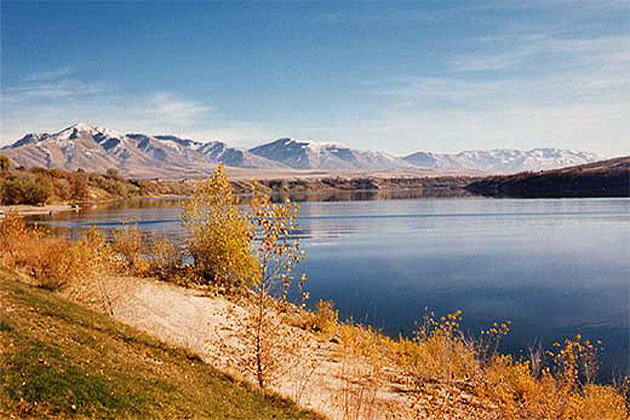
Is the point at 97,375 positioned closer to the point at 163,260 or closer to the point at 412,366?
the point at 412,366

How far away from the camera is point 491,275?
2767cm

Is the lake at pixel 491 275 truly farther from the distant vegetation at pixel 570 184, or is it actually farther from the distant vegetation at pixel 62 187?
the distant vegetation at pixel 570 184

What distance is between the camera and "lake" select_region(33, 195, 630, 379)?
19891 mm

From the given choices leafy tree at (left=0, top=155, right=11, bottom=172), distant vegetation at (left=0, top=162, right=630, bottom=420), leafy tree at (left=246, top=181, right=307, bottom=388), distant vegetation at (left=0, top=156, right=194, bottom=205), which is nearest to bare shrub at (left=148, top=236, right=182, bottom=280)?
distant vegetation at (left=0, top=162, right=630, bottom=420)

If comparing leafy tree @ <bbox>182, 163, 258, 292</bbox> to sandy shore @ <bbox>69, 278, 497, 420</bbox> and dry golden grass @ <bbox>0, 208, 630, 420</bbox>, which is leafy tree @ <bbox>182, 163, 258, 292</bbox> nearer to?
sandy shore @ <bbox>69, 278, 497, 420</bbox>

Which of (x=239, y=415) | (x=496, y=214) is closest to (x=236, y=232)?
(x=239, y=415)

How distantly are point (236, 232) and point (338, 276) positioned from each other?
8.99 meters

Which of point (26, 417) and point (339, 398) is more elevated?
point (26, 417)

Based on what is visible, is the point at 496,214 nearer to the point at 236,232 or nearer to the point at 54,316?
the point at 236,232

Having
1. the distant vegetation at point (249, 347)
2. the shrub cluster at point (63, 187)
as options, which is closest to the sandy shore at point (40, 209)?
the shrub cluster at point (63, 187)

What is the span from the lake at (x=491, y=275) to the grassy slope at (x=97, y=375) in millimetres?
10244

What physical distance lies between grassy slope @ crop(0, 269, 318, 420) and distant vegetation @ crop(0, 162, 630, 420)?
0.03m

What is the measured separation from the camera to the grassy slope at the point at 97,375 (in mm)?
7277

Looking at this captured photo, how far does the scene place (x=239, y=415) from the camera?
29.6 ft
